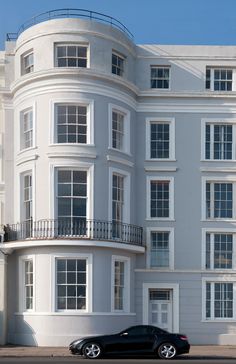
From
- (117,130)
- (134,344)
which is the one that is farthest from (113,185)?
(134,344)

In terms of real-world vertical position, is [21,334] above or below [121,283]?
below

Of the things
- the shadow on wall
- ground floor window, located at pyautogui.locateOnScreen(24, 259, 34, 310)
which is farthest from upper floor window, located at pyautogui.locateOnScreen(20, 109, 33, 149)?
the shadow on wall

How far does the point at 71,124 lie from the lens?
103 feet

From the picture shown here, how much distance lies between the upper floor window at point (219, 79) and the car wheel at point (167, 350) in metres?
14.2

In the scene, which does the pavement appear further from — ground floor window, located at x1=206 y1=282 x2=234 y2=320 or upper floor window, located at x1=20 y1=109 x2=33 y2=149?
upper floor window, located at x1=20 y1=109 x2=33 y2=149

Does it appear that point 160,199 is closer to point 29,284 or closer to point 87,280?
point 87,280

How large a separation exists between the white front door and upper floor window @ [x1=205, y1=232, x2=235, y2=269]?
8.13ft

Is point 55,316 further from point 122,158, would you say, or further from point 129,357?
point 122,158

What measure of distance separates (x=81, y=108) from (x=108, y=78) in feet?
6.12

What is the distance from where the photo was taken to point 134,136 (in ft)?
110

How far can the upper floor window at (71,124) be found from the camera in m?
31.4

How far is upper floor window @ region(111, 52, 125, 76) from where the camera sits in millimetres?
33062

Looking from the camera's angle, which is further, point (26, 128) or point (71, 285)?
point (26, 128)

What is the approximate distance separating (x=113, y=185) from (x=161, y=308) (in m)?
6.31
